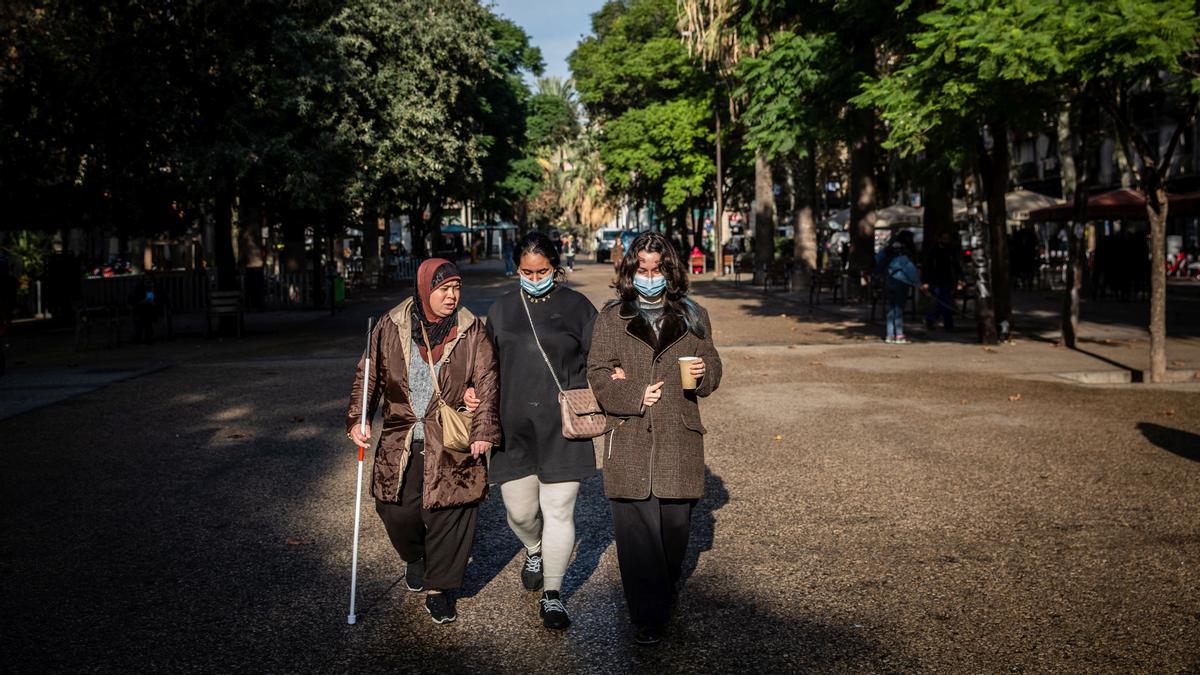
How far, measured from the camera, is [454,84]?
2758cm

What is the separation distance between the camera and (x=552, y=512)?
4.92 m

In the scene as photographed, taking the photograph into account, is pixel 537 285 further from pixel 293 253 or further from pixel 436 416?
pixel 293 253

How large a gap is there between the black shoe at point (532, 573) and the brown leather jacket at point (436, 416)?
627mm

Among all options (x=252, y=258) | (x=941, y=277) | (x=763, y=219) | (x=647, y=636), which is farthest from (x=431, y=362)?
(x=763, y=219)

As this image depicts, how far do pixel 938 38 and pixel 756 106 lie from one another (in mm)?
6245

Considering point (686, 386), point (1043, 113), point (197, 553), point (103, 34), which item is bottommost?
point (197, 553)

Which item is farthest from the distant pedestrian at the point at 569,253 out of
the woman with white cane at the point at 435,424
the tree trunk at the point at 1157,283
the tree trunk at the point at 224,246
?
the woman with white cane at the point at 435,424

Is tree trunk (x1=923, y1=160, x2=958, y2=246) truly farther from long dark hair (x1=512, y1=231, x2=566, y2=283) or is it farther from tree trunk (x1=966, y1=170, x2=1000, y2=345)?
long dark hair (x1=512, y1=231, x2=566, y2=283)

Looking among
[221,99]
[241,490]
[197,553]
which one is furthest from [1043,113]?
[221,99]

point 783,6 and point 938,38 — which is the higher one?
point 783,6

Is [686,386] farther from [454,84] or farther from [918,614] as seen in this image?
[454,84]

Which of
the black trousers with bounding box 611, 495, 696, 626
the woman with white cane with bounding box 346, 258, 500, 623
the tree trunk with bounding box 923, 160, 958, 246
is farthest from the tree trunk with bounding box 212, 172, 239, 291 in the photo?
the black trousers with bounding box 611, 495, 696, 626

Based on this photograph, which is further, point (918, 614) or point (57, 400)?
point (57, 400)

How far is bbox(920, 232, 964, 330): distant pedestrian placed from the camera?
1955cm
